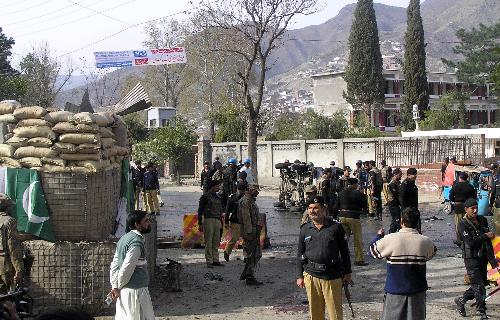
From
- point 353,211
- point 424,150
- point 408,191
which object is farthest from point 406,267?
point 424,150

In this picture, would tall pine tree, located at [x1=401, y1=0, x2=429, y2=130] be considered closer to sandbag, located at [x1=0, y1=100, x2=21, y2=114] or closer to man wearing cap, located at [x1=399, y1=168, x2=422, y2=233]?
man wearing cap, located at [x1=399, y1=168, x2=422, y2=233]

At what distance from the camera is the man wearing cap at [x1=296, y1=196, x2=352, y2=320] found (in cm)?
688

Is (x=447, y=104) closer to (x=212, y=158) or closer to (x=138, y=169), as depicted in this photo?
(x=212, y=158)

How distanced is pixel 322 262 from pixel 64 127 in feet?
12.6

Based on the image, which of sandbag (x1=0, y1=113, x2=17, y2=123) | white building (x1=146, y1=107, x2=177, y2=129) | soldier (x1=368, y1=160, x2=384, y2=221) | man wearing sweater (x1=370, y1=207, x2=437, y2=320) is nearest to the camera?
man wearing sweater (x1=370, y1=207, x2=437, y2=320)

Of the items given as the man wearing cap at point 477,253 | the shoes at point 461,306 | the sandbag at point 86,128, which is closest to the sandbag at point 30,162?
the sandbag at point 86,128

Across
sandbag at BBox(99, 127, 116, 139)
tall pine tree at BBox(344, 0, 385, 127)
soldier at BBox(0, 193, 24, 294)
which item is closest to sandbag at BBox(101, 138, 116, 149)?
sandbag at BBox(99, 127, 116, 139)

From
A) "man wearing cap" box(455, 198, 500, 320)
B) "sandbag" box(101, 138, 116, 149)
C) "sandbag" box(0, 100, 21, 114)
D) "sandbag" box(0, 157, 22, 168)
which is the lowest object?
"man wearing cap" box(455, 198, 500, 320)

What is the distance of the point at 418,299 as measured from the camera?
6.44m

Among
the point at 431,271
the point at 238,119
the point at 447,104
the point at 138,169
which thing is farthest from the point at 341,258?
the point at 447,104

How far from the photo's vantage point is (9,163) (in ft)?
28.9

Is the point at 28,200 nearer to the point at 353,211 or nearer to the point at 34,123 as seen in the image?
the point at 34,123

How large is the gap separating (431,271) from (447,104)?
133 feet

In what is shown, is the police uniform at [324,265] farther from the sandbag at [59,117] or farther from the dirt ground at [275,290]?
the sandbag at [59,117]
